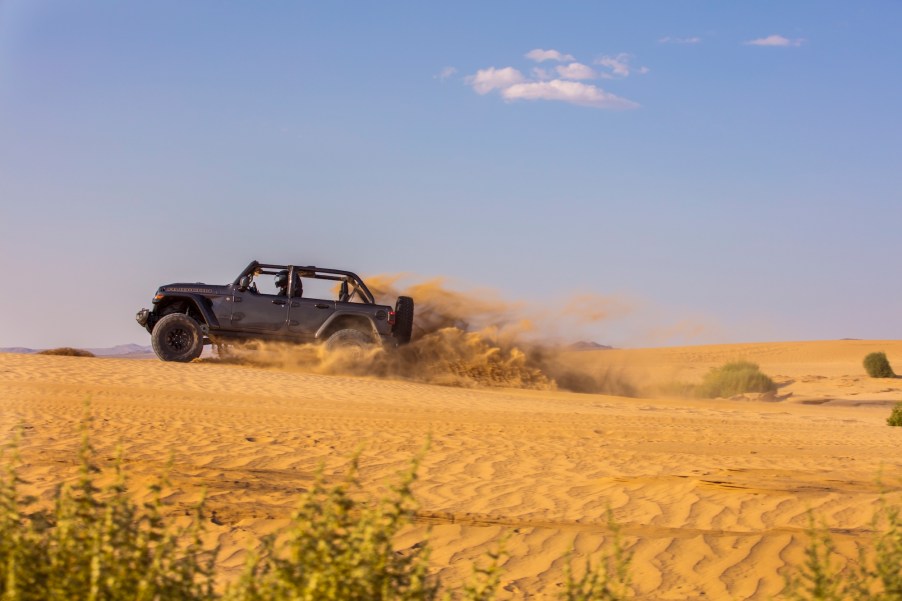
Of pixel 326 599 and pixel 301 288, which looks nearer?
pixel 326 599

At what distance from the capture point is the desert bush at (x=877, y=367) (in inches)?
1565

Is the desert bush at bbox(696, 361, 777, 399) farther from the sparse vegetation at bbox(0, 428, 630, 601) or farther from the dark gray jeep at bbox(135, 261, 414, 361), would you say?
the sparse vegetation at bbox(0, 428, 630, 601)

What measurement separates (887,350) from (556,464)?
5655 centimetres

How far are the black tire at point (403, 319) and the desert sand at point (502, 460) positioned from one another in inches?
38.4

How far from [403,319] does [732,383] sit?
13657 mm

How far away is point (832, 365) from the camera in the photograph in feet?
168

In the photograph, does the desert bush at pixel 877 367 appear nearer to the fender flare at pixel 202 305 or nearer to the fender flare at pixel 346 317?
the fender flare at pixel 346 317

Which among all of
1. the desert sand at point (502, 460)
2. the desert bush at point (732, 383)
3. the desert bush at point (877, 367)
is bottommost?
the desert sand at point (502, 460)

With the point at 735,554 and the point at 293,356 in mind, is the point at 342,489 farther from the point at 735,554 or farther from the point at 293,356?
the point at 293,356

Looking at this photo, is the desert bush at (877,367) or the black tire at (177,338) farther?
the desert bush at (877,367)

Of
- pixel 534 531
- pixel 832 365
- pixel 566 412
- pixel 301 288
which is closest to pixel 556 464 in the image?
pixel 534 531

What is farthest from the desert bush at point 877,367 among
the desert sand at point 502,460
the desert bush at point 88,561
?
the desert bush at point 88,561

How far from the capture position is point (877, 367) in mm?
39906

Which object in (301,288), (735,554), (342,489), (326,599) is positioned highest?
(301,288)
